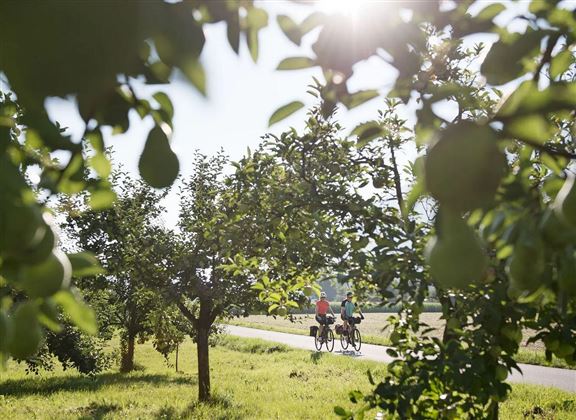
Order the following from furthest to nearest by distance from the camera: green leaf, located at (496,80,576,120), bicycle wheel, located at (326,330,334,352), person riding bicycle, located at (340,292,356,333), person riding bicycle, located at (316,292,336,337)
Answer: bicycle wheel, located at (326,330,334,352) < person riding bicycle, located at (316,292,336,337) < person riding bicycle, located at (340,292,356,333) < green leaf, located at (496,80,576,120)

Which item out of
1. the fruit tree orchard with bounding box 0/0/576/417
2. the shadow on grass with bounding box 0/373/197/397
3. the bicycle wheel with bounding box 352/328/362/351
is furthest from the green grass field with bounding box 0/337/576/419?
the fruit tree orchard with bounding box 0/0/576/417

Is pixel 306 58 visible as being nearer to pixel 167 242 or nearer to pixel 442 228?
pixel 442 228

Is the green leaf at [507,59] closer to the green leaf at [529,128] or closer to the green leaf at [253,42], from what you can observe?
the green leaf at [529,128]

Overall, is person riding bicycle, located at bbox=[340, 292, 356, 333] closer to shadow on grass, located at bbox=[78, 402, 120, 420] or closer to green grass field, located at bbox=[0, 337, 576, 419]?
green grass field, located at bbox=[0, 337, 576, 419]

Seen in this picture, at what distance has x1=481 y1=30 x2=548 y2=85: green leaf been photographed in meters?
0.78

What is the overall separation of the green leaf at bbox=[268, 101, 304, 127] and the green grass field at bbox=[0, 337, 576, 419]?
6.75 meters

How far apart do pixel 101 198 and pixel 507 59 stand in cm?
71

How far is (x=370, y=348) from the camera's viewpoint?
19.1m

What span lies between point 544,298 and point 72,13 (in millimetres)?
1185

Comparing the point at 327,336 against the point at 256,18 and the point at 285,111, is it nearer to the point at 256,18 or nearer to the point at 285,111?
the point at 285,111

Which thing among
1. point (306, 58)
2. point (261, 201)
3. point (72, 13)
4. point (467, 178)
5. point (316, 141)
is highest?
point (316, 141)

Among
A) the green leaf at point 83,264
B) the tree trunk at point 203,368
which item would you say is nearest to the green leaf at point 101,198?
the green leaf at point 83,264

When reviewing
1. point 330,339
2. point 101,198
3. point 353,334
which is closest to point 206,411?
point 101,198

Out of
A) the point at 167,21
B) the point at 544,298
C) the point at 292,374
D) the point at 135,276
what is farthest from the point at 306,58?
the point at 292,374
